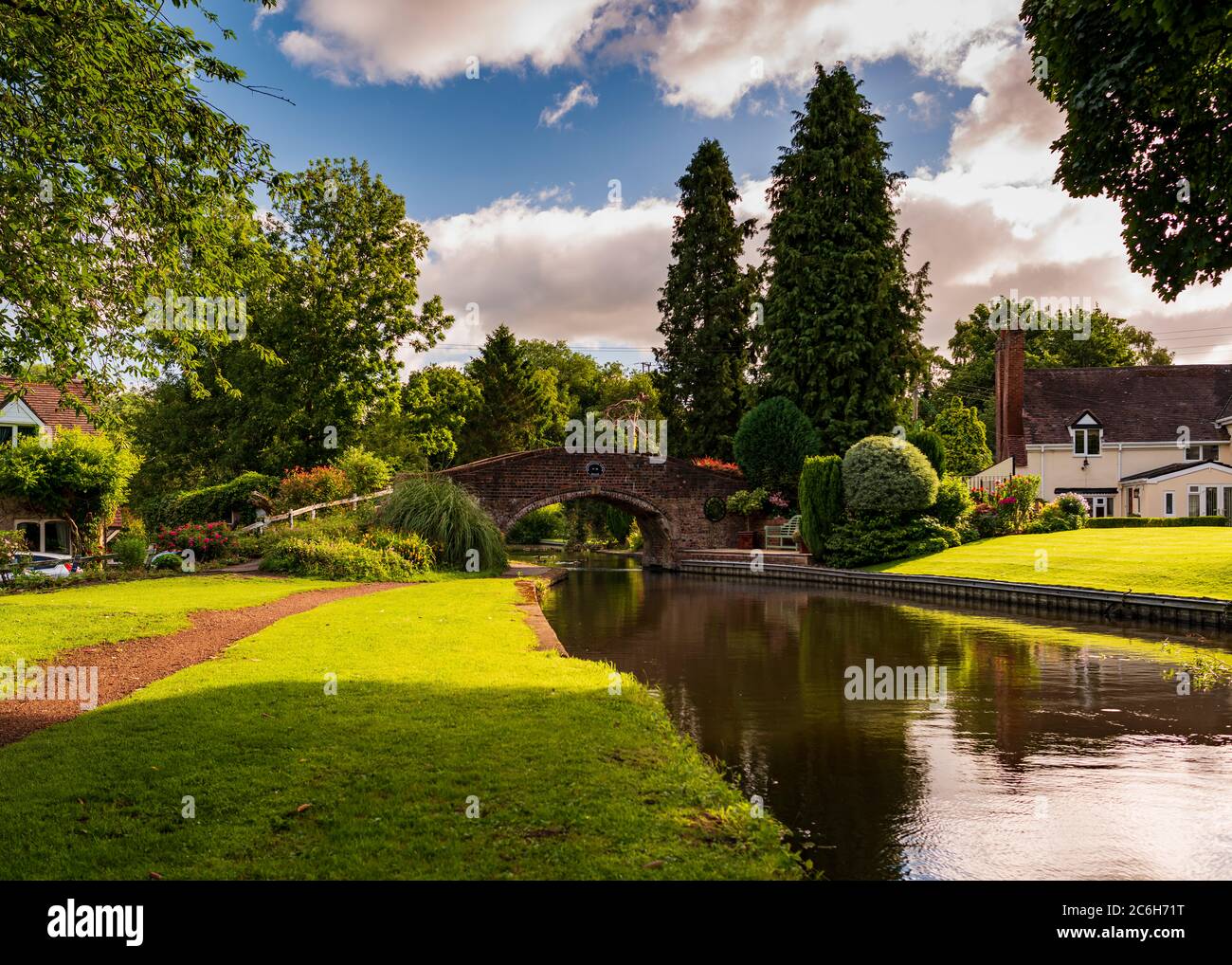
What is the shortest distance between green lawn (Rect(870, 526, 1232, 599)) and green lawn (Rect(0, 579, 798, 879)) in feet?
50.0

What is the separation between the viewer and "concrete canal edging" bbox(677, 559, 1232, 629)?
51.7ft

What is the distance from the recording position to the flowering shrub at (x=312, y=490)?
986 inches

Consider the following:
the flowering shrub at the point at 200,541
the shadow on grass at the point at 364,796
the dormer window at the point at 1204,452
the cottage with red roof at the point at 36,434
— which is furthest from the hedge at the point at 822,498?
the cottage with red roof at the point at 36,434

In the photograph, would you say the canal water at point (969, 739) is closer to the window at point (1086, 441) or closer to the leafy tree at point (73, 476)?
the leafy tree at point (73, 476)

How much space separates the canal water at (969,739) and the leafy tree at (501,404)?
1553 inches

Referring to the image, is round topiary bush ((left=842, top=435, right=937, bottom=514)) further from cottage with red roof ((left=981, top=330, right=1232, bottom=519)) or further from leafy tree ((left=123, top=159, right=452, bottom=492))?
leafy tree ((left=123, top=159, right=452, bottom=492))

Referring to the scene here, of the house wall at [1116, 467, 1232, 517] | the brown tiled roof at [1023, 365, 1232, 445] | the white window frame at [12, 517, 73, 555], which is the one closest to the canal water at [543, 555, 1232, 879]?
the white window frame at [12, 517, 73, 555]

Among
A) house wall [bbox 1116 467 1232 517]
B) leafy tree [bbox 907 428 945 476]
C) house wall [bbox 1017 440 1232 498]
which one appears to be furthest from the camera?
house wall [bbox 1017 440 1232 498]

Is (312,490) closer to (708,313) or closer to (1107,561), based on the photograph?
(1107,561)

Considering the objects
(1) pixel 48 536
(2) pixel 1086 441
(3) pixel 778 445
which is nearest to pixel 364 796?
(3) pixel 778 445

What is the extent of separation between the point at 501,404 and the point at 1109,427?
36059 mm
